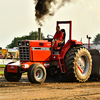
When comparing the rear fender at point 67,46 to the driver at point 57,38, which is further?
the driver at point 57,38

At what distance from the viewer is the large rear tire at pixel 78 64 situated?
9.47m

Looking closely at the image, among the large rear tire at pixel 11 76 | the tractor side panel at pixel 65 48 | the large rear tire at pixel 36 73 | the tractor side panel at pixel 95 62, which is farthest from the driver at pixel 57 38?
the large rear tire at pixel 11 76

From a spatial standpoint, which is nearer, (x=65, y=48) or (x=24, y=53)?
(x=24, y=53)

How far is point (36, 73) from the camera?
28.9 feet

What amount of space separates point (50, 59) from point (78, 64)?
1222 millimetres

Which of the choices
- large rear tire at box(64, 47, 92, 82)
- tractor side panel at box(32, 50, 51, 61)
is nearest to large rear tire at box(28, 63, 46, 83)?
tractor side panel at box(32, 50, 51, 61)

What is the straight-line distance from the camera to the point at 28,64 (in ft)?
29.9

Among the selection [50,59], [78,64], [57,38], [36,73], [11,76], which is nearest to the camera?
[36,73]

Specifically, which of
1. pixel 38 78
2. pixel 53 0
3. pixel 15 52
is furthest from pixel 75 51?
pixel 15 52

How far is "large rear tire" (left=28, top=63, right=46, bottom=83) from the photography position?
27.9ft

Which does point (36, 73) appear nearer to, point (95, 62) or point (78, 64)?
point (78, 64)

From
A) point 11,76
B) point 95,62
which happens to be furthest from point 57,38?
point 11,76

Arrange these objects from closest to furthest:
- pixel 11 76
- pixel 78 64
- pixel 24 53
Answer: pixel 24 53, pixel 11 76, pixel 78 64

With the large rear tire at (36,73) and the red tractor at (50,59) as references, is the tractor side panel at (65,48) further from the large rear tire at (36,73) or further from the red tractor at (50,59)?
the large rear tire at (36,73)
